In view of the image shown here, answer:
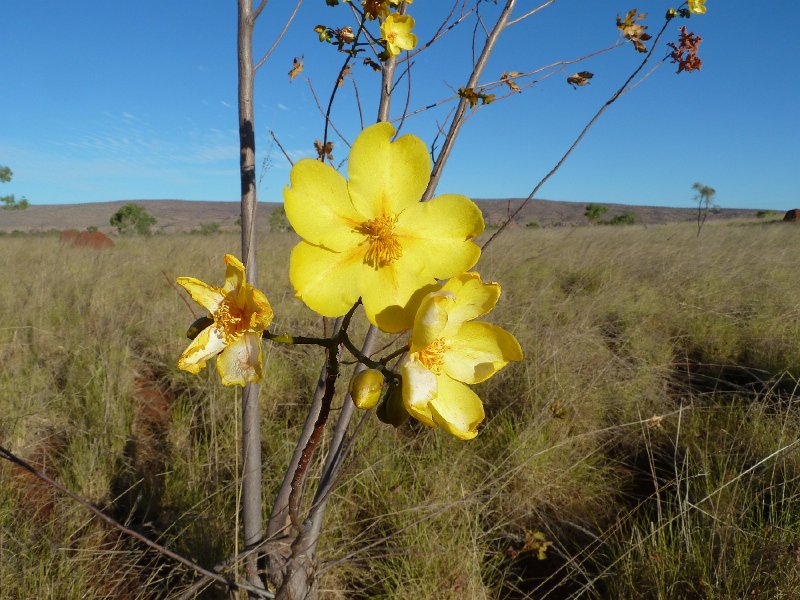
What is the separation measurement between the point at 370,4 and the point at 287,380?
2.47 metres

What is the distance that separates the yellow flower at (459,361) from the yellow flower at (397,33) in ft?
1.91

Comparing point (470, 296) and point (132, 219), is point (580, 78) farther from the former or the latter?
point (132, 219)

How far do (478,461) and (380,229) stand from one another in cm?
196

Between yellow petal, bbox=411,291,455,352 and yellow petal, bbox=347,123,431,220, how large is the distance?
0.55ft

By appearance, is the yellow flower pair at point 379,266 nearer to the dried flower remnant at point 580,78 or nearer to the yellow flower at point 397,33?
the yellow flower at point 397,33

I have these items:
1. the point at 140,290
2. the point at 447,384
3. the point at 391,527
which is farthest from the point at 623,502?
the point at 140,290

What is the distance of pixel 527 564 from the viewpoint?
81.6 inches

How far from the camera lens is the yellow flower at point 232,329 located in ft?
2.18

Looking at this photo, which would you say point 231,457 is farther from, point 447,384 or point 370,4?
point 370,4

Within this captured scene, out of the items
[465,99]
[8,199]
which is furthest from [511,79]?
[8,199]

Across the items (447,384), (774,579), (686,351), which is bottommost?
(774,579)

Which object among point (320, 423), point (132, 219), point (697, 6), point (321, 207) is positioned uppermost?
point (132, 219)

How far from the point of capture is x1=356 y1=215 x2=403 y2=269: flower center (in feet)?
2.26

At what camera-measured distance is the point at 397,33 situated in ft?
3.28
